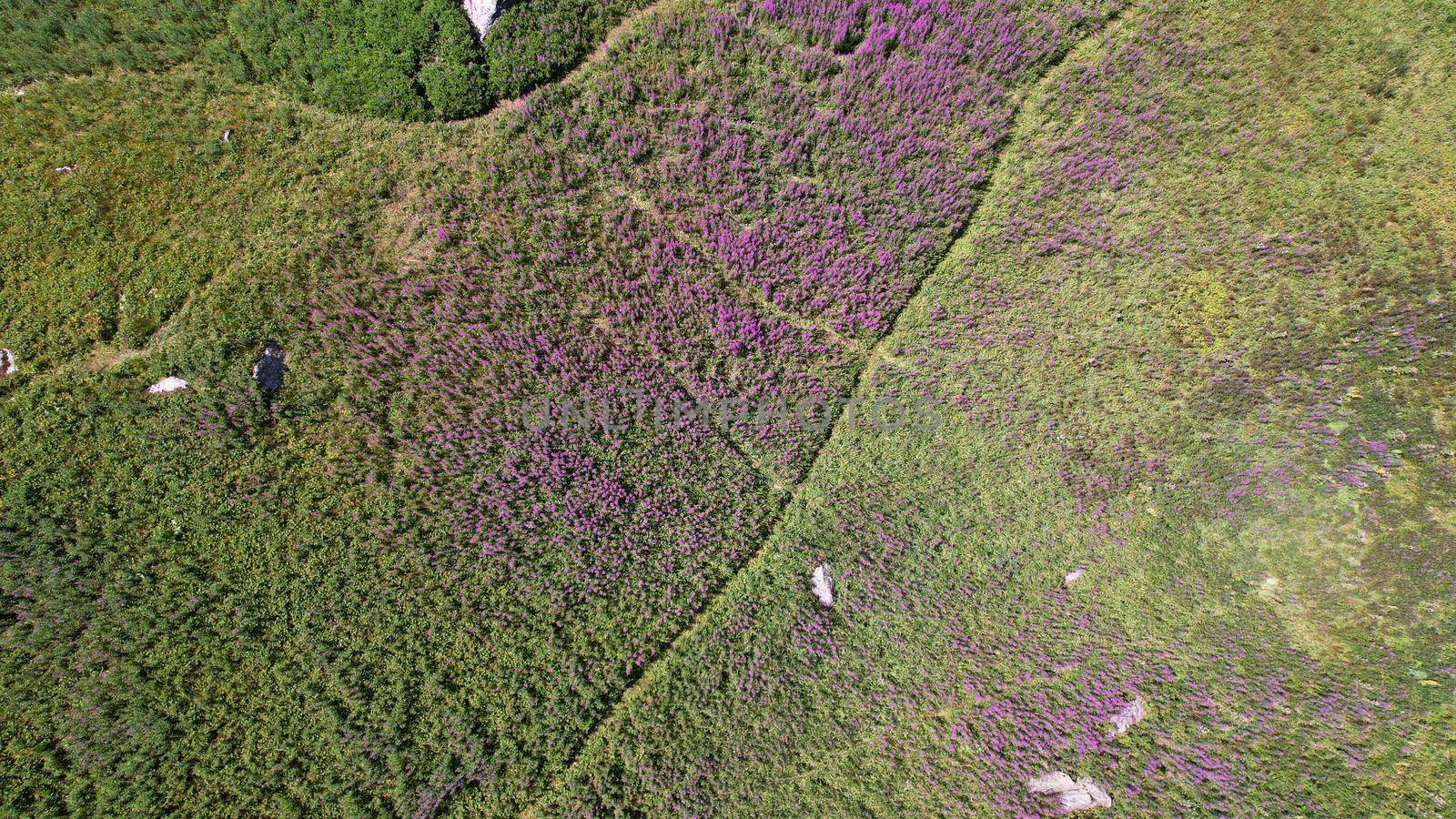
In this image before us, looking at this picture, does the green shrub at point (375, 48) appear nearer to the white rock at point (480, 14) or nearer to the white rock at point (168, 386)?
the white rock at point (480, 14)

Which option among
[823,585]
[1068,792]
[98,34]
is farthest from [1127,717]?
[98,34]

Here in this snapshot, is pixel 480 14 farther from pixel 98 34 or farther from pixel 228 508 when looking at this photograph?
pixel 228 508

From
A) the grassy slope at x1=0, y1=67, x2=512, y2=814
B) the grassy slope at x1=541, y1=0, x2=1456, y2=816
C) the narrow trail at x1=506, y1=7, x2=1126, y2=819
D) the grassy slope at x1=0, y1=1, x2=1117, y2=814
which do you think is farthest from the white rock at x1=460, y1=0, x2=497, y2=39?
the grassy slope at x1=541, y1=0, x2=1456, y2=816

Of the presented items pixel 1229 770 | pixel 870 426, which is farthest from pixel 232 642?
pixel 1229 770

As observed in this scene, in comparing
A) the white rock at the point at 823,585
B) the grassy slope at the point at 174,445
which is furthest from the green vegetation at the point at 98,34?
the white rock at the point at 823,585

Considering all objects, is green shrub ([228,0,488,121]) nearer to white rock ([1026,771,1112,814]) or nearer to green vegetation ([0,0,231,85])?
green vegetation ([0,0,231,85])
